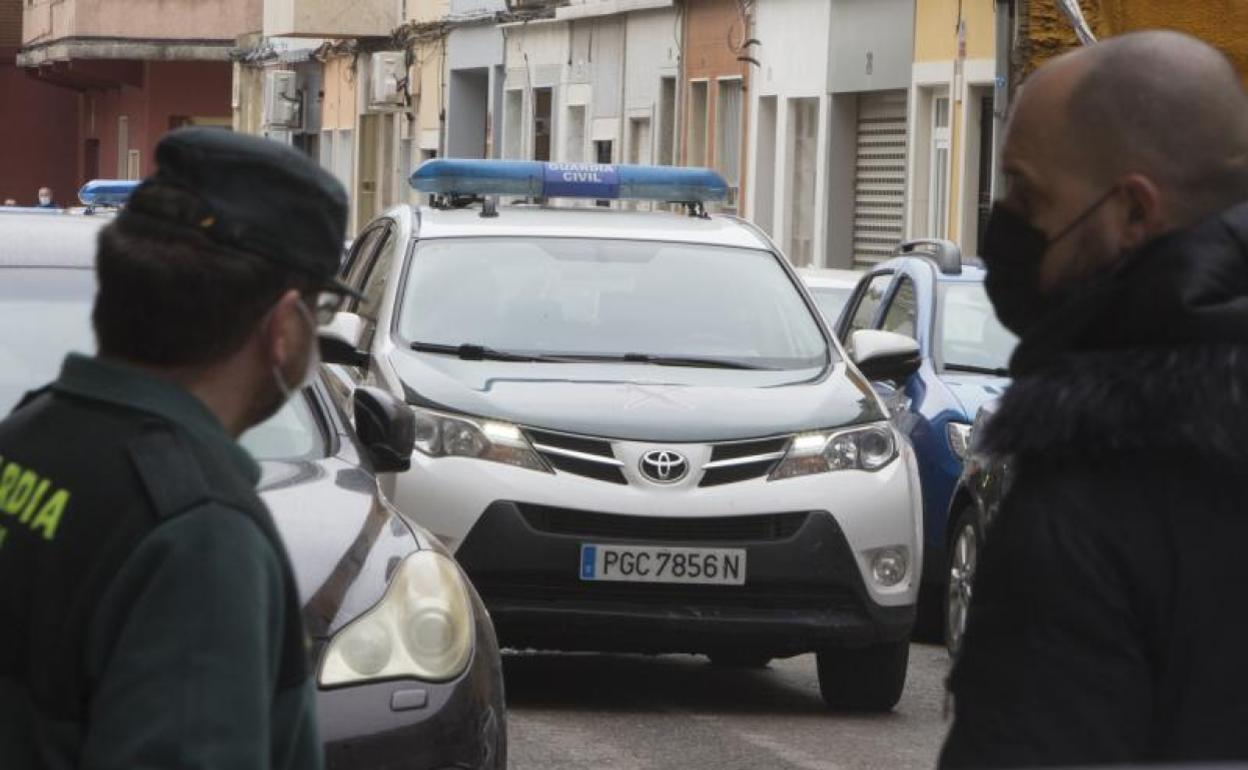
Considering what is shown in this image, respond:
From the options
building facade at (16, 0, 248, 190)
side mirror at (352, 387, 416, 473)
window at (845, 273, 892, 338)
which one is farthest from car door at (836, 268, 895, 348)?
building facade at (16, 0, 248, 190)

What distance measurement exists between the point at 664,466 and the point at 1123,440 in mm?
7200

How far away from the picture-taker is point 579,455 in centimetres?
1018

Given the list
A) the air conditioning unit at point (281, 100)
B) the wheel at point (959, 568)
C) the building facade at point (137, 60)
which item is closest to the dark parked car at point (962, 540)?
the wheel at point (959, 568)

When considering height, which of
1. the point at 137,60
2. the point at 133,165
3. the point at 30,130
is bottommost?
the point at 133,165

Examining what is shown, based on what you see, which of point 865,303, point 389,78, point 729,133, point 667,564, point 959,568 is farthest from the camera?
point 389,78

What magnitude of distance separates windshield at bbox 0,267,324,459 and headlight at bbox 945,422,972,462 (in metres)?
6.03

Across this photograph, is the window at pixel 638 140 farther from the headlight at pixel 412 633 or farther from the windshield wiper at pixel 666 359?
the headlight at pixel 412 633

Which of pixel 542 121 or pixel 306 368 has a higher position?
pixel 306 368

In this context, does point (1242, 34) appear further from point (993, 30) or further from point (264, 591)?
point (264, 591)

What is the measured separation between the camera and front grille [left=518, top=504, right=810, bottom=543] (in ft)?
33.2

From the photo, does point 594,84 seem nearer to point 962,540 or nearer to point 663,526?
point 962,540

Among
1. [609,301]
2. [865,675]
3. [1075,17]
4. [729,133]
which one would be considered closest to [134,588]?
[865,675]

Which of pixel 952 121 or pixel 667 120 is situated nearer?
pixel 952 121

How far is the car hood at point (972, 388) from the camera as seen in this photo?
13281mm
